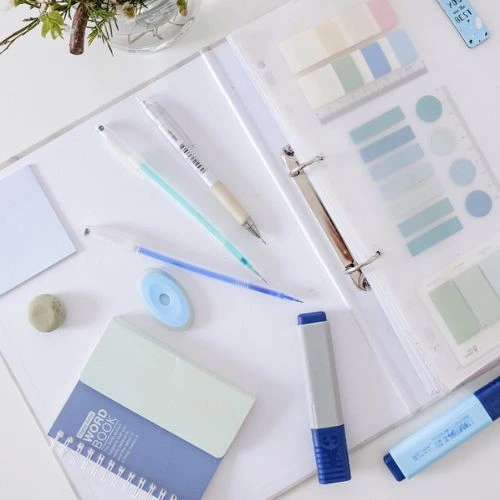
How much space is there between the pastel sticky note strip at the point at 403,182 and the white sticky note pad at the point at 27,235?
12.2 inches

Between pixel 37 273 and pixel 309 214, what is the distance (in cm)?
27

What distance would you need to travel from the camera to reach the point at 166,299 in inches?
25.3

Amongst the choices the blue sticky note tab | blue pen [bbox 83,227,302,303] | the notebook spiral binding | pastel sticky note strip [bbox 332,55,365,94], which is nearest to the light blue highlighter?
blue pen [bbox 83,227,302,303]

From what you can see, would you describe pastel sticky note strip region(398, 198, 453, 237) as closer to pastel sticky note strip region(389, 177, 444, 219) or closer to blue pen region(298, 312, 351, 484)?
pastel sticky note strip region(389, 177, 444, 219)

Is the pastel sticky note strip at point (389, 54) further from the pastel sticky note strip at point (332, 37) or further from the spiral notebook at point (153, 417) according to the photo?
the spiral notebook at point (153, 417)

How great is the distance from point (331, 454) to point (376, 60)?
1.25 feet

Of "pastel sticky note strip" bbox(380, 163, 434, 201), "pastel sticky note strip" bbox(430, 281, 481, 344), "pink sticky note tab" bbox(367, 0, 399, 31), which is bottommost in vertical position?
"pastel sticky note strip" bbox(430, 281, 481, 344)

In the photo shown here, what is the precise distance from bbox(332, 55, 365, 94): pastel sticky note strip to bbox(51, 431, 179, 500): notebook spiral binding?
42 cm

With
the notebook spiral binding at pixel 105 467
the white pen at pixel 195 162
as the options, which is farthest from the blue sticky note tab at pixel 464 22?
the notebook spiral binding at pixel 105 467

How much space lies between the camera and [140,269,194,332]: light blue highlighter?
0.64 meters

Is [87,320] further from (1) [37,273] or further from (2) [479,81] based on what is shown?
(2) [479,81]

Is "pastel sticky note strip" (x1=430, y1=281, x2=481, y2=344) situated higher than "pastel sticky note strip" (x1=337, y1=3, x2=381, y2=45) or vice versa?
"pastel sticky note strip" (x1=337, y1=3, x2=381, y2=45)

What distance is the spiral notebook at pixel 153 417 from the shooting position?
2.07 ft

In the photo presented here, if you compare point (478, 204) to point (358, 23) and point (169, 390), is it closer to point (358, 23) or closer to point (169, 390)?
point (358, 23)
